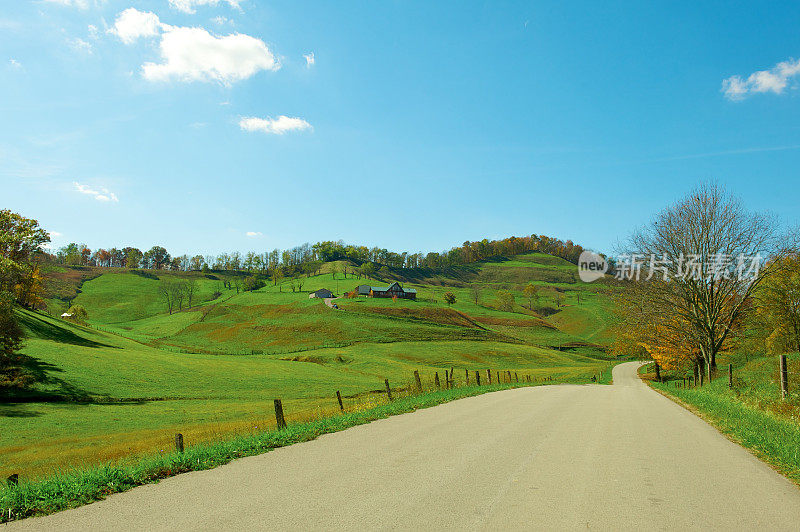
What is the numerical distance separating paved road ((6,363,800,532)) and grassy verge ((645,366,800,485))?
0.40 m

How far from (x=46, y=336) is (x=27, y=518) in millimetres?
58048

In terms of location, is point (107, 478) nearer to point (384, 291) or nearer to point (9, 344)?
point (9, 344)

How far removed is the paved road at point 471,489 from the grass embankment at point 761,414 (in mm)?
464

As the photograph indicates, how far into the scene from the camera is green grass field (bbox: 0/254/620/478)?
985 inches

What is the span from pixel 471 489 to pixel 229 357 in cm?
6268

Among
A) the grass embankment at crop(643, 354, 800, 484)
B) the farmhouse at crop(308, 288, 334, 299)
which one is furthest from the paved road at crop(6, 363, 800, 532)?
the farmhouse at crop(308, 288, 334, 299)

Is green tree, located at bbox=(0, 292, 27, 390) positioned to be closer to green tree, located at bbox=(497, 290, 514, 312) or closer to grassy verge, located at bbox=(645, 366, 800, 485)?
grassy verge, located at bbox=(645, 366, 800, 485)

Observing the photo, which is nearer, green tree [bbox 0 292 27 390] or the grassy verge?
the grassy verge

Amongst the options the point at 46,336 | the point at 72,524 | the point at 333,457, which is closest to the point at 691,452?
the point at 333,457

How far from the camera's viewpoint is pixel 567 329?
130625mm

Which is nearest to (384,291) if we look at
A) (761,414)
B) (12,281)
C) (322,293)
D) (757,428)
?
(322,293)

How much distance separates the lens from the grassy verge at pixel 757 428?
338 inches

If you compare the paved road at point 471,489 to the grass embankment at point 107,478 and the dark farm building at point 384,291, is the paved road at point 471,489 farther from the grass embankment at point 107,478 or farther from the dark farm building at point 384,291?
the dark farm building at point 384,291

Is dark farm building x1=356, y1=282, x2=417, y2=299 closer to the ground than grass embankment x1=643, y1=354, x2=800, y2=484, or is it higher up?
higher up
